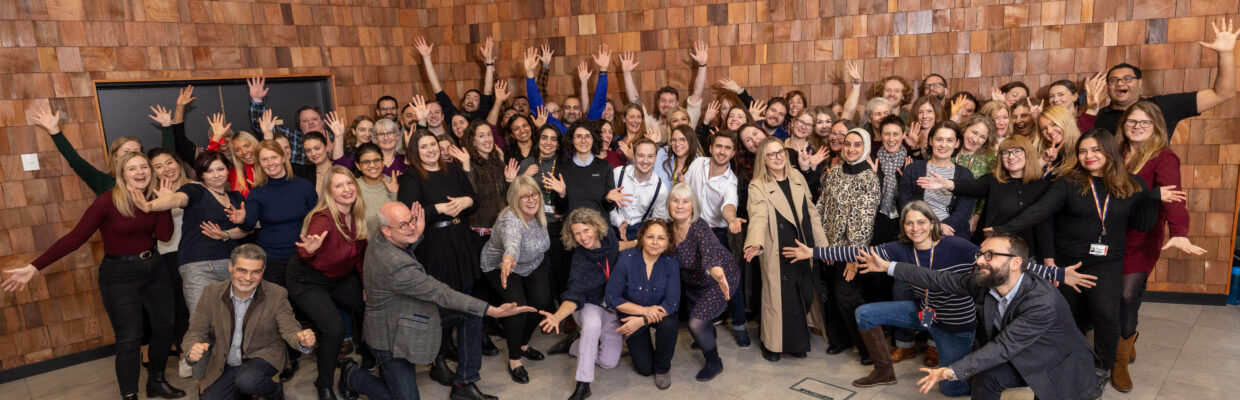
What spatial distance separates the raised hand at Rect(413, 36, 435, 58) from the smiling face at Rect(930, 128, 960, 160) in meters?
4.95

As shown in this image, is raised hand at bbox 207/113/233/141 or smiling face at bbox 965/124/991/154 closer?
smiling face at bbox 965/124/991/154

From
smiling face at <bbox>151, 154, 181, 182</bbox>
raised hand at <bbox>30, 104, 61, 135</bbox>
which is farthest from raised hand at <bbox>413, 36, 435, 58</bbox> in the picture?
smiling face at <bbox>151, 154, 181, 182</bbox>

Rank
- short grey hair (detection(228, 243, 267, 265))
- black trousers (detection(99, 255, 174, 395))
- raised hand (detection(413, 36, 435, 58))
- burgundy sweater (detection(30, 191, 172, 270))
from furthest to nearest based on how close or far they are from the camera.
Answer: raised hand (detection(413, 36, 435, 58))
black trousers (detection(99, 255, 174, 395))
burgundy sweater (detection(30, 191, 172, 270))
short grey hair (detection(228, 243, 267, 265))

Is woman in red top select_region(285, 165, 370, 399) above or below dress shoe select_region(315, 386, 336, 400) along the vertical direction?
above

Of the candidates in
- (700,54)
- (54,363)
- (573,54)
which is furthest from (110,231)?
(700,54)

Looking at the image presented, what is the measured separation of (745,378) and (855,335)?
784mm

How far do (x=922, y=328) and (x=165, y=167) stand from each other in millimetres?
4564

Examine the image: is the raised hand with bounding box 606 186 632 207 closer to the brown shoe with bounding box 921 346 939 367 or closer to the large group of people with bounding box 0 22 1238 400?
the large group of people with bounding box 0 22 1238 400

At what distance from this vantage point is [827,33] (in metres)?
6.20

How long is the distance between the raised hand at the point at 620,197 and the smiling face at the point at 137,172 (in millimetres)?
2792

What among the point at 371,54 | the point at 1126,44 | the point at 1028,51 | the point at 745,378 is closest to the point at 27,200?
the point at 371,54

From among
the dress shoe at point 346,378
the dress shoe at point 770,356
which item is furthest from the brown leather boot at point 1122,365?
the dress shoe at point 346,378

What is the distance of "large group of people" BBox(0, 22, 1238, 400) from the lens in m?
3.66

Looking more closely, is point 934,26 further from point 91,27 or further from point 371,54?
point 91,27
